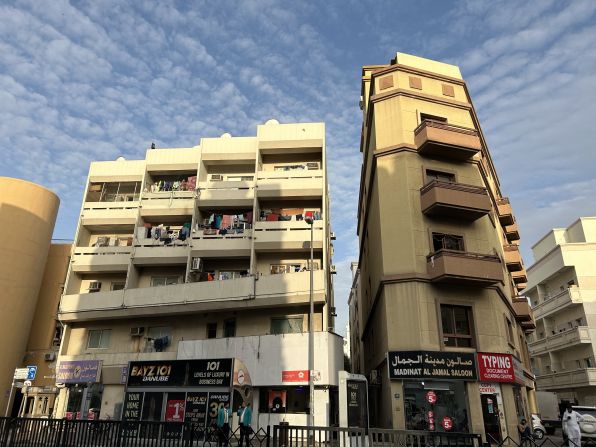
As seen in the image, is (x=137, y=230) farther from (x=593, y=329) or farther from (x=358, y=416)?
(x=593, y=329)

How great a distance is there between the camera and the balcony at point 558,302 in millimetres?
43812

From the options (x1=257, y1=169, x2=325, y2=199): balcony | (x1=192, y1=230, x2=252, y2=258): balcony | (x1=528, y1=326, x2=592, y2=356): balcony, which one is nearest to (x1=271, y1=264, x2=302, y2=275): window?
(x1=192, y1=230, x2=252, y2=258): balcony

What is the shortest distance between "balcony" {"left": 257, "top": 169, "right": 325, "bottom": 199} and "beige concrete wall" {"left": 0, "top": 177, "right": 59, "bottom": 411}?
1905 centimetres

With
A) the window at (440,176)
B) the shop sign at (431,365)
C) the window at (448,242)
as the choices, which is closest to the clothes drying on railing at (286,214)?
the window at (440,176)

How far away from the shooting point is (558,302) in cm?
4722

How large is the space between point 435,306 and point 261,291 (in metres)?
10.1

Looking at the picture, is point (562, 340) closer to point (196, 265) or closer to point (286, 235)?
point (286, 235)

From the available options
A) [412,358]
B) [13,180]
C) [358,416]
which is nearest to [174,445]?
[358,416]

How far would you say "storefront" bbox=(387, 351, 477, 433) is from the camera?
2050cm

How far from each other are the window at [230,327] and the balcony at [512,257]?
24.1 meters

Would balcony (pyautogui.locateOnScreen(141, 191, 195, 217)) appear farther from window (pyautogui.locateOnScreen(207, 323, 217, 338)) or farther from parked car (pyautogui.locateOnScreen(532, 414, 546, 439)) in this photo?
parked car (pyautogui.locateOnScreen(532, 414, 546, 439))

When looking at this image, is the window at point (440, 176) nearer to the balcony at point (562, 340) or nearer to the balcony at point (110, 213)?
the balcony at point (110, 213)

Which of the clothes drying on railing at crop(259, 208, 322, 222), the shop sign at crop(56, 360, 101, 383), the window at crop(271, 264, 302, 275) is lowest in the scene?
the shop sign at crop(56, 360, 101, 383)

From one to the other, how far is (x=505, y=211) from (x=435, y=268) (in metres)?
19.4
